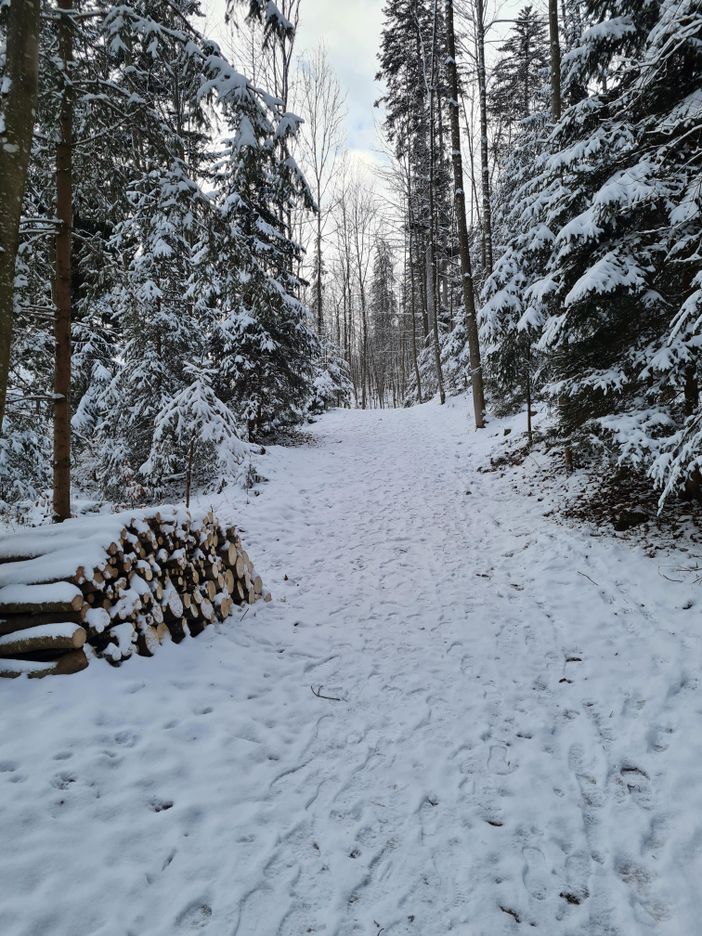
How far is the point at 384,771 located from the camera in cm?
325

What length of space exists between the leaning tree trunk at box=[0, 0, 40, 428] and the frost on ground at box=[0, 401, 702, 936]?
2.45 metres

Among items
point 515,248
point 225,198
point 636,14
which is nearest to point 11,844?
point 636,14

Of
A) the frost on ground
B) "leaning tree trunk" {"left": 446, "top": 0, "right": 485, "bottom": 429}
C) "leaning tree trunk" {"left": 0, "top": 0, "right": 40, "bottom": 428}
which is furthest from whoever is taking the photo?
"leaning tree trunk" {"left": 446, "top": 0, "right": 485, "bottom": 429}

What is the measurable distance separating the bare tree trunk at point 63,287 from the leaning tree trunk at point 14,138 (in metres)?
1.61

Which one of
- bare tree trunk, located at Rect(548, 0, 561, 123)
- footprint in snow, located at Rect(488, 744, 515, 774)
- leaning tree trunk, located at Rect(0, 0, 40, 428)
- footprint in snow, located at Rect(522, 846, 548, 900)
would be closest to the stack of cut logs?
leaning tree trunk, located at Rect(0, 0, 40, 428)

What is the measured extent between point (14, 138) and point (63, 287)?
188cm

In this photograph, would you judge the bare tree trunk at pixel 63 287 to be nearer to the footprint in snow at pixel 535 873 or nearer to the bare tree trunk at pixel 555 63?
the footprint in snow at pixel 535 873

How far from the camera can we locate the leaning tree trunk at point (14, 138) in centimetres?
312

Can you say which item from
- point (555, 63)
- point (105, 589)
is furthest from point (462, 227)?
point (105, 589)

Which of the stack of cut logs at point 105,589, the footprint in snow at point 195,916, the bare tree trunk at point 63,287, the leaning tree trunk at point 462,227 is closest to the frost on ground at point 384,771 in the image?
the footprint in snow at point 195,916

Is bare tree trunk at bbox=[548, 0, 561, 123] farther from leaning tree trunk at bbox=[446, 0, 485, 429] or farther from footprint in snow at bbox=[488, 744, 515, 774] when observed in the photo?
footprint in snow at bbox=[488, 744, 515, 774]

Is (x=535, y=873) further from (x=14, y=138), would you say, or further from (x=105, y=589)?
(x=14, y=138)

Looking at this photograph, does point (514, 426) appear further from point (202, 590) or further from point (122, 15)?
point (122, 15)

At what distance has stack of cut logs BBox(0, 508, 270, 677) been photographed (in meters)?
→ 3.26
